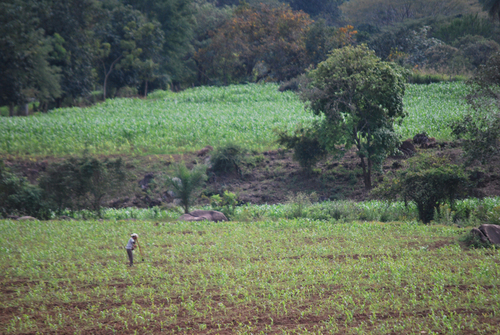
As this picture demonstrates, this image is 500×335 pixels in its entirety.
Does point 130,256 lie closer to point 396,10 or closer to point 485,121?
point 485,121

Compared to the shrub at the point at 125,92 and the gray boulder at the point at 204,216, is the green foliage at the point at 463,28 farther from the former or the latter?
the gray boulder at the point at 204,216

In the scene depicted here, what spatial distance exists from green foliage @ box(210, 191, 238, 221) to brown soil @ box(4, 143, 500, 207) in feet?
3.84

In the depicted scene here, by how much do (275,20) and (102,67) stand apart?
68.8ft

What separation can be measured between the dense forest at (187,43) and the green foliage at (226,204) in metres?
23.5

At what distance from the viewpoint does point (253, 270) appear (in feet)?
28.6

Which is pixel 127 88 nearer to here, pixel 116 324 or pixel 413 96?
pixel 413 96

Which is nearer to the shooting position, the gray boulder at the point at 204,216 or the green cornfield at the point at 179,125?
the gray boulder at the point at 204,216

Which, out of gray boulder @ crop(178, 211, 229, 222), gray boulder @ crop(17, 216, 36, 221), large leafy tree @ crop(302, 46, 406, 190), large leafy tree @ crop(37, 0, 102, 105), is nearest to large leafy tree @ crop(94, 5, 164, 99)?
large leafy tree @ crop(37, 0, 102, 105)

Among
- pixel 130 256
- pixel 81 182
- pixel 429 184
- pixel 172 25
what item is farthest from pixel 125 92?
pixel 130 256

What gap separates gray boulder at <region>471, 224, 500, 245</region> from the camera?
955cm

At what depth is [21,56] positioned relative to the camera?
106 feet

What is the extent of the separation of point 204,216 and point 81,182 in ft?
16.1

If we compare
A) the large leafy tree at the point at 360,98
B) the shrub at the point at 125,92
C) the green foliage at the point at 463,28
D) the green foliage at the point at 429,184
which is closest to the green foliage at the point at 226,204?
the large leafy tree at the point at 360,98

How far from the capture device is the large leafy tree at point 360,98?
17531mm
